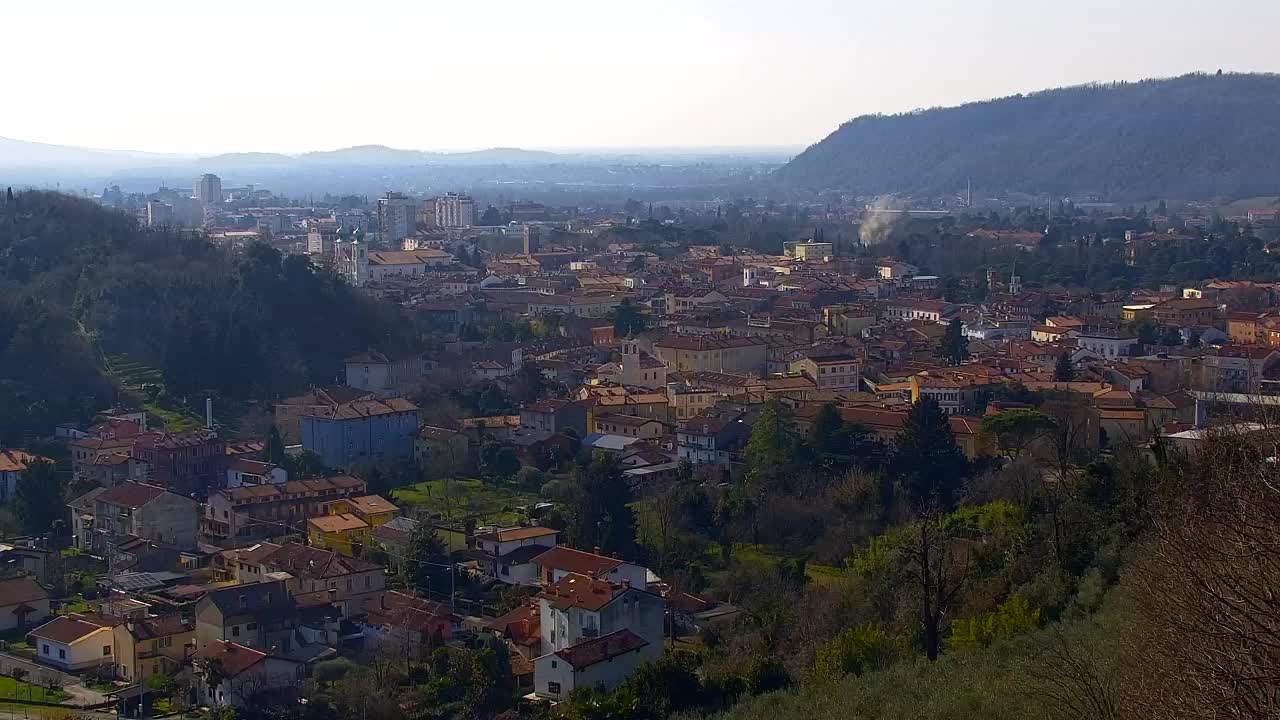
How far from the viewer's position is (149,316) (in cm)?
2388

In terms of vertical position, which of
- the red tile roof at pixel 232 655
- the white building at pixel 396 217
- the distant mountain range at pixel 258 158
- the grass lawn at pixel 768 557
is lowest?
the distant mountain range at pixel 258 158

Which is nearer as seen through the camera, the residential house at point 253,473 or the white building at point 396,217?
the residential house at point 253,473

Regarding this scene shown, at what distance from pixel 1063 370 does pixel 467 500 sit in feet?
28.8

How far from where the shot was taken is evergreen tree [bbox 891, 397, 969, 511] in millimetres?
15906

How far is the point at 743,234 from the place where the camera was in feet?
167

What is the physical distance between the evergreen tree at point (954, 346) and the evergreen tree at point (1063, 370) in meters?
1.96

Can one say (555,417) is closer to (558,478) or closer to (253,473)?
(558,478)

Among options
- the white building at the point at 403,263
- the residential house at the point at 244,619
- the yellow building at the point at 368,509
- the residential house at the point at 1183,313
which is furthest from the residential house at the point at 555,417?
the white building at the point at 403,263

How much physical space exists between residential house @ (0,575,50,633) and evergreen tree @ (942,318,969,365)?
14094mm

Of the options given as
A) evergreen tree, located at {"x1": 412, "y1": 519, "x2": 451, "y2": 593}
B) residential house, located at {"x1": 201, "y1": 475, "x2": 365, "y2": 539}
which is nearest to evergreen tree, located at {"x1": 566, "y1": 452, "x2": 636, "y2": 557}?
evergreen tree, located at {"x1": 412, "y1": 519, "x2": 451, "y2": 593}

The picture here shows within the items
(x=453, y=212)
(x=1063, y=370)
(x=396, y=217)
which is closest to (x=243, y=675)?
(x=1063, y=370)

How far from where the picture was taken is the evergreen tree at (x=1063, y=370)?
2155 cm

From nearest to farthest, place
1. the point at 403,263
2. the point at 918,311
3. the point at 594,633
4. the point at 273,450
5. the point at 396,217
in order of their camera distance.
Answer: the point at 594,633
the point at 273,450
the point at 918,311
the point at 403,263
the point at 396,217

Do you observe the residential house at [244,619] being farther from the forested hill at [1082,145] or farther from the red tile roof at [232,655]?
the forested hill at [1082,145]
